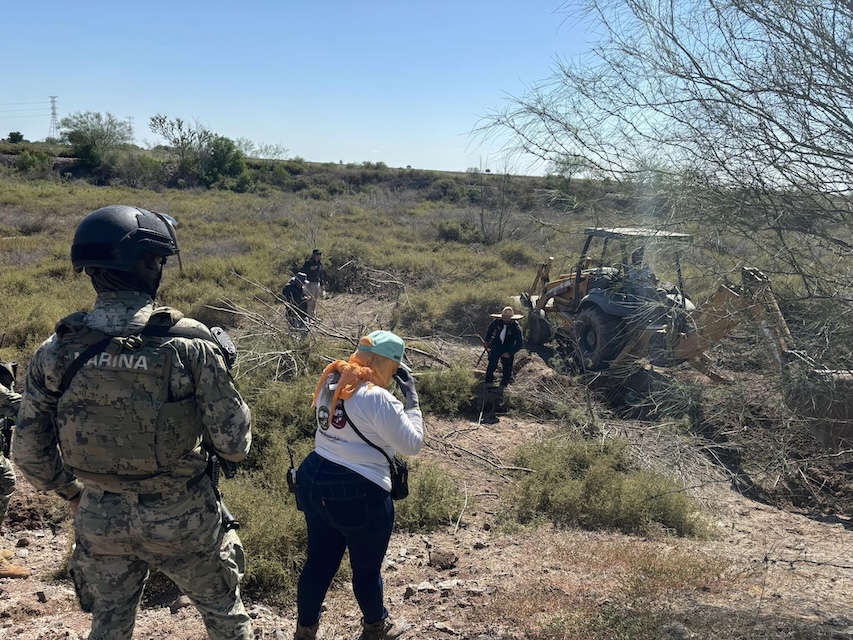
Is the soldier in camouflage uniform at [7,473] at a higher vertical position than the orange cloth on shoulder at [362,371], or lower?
lower

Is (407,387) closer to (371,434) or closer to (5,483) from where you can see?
(371,434)

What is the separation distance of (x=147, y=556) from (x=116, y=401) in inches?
22.5

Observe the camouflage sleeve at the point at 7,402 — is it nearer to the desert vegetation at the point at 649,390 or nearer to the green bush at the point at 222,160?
the desert vegetation at the point at 649,390

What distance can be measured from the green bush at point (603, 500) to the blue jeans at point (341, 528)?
8.38ft

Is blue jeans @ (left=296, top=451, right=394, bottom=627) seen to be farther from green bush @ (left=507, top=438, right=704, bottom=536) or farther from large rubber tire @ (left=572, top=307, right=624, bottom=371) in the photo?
large rubber tire @ (left=572, top=307, right=624, bottom=371)

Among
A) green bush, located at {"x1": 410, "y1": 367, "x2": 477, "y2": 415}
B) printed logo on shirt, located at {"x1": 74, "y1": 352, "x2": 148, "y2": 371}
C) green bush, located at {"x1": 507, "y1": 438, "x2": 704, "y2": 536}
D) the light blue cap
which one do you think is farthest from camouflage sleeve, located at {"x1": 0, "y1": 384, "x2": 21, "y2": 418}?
green bush, located at {"x1": 410, "y1": 367, "x2": 477, "y2": 415}

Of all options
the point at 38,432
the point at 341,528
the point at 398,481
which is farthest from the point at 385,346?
the point at 38,432

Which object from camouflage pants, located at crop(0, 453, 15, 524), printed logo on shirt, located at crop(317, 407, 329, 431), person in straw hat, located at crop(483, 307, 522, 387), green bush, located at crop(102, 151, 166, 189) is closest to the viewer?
printed logo on shirt, located at crop(317, 407, 329, 431)

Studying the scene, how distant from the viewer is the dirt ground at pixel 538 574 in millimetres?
3109

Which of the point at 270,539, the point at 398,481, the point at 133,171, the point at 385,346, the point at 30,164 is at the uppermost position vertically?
the point at 133,171

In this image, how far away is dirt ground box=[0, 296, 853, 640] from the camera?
3.11 metres

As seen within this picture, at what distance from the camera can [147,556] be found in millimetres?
2125

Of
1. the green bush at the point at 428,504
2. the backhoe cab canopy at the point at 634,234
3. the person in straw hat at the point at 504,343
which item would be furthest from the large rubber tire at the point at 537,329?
the backhoe cab canopy at the point at 634,234

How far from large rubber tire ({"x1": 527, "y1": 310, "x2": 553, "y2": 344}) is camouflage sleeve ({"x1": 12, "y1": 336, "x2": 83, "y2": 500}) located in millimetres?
9044
